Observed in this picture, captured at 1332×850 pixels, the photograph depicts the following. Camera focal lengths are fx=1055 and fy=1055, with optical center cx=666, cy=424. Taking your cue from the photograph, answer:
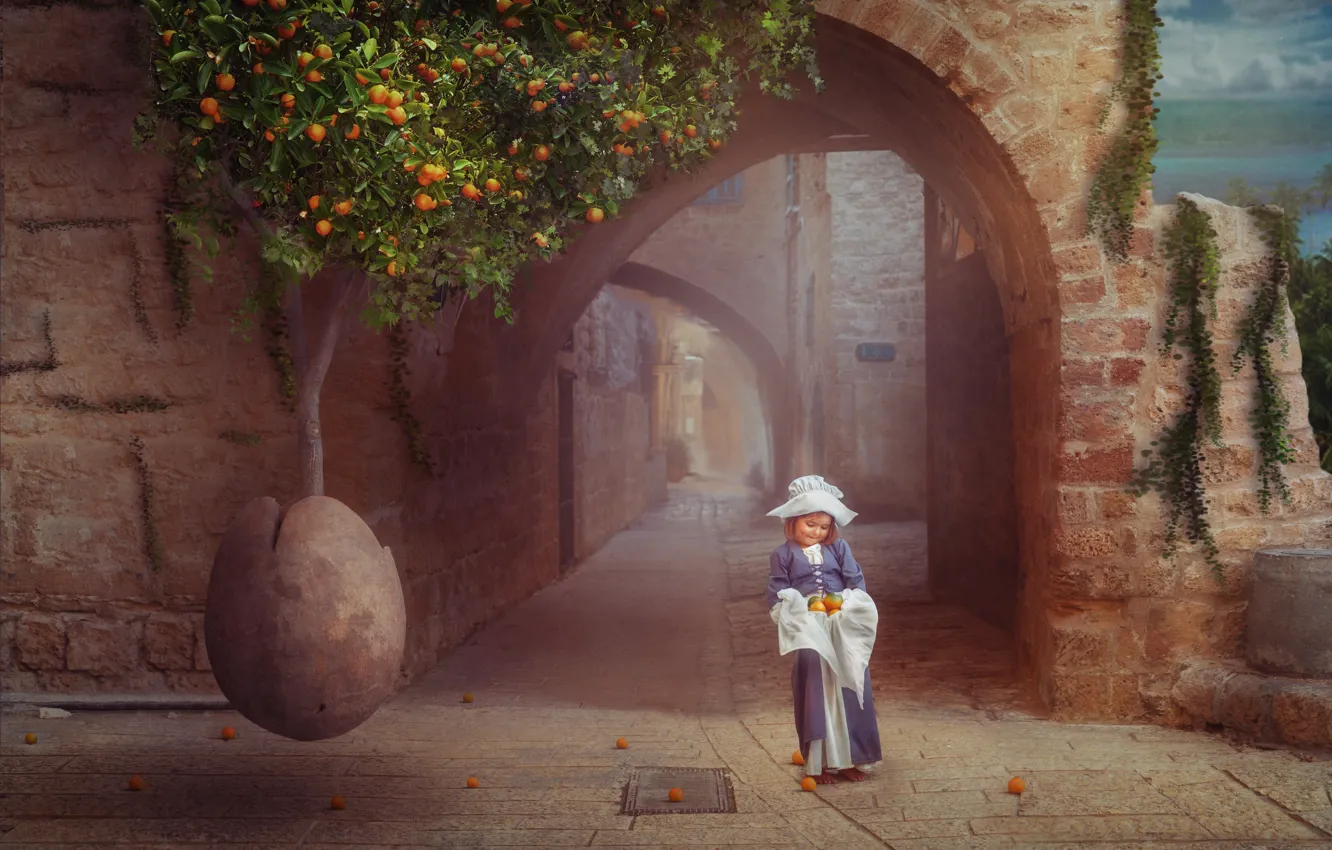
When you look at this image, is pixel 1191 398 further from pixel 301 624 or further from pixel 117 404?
pixel 117 404

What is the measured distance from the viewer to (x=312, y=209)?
2.82 metres

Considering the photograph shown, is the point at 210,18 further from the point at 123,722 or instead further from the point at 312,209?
the point at 123,722

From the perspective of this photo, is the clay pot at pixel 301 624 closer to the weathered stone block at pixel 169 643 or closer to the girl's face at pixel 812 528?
the girl's face at pixel 812 528

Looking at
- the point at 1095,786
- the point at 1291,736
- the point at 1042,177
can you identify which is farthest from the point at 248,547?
the point at 1291,736

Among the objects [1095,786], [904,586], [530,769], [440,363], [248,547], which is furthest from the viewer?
[904,586]

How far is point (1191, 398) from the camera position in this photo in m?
4.40

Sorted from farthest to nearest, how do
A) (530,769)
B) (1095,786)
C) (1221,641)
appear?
(1221,641) < (530,769) < (1095,786)

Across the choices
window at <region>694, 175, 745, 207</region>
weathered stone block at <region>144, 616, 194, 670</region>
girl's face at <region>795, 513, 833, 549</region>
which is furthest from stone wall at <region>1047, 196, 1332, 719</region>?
window at <region>694, 175, 745, 207</region>

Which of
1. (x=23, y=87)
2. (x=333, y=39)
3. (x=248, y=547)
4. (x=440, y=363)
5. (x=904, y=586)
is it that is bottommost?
(x=904, y=586)

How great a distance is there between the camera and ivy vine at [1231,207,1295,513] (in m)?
4.41

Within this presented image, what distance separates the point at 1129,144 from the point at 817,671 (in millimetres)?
2549

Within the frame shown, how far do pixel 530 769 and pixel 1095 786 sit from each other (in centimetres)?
195

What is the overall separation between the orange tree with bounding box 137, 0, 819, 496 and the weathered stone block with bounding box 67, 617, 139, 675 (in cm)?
206

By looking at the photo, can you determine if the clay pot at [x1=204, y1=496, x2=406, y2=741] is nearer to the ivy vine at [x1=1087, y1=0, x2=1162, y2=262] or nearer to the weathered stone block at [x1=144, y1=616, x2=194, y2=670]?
the weathered stone block at [x1=144, y1=616, x2=194, y2=670]
